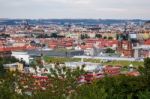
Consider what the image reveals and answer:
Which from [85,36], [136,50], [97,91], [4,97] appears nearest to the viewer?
[97,91]

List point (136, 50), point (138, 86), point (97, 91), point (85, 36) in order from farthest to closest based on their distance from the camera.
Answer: point (85, 36) → point (136, 50) → point (138, 86) → point (97, 91)

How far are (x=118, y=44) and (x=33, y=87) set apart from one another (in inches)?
1890

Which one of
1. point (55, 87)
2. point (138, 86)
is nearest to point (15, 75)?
point (55, 87)

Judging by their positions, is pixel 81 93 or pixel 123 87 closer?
pixel 81 93

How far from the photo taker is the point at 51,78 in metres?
7.89

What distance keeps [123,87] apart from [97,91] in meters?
6.99

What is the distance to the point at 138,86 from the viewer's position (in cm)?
1373

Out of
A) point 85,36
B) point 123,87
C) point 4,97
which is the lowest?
point 85,36

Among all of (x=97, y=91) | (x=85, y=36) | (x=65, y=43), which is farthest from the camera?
(x=85, y=36)

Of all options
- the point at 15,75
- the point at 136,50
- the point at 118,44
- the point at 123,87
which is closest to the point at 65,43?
the point at 118,44

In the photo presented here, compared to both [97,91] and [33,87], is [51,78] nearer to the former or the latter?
[33,87]

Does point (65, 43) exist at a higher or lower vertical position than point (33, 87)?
lower

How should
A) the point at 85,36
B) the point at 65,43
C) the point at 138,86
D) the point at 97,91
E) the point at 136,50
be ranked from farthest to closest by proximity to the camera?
the point at 85,36
the point at 65,43
the point at 136,50
the point at 138,86
the point at 97,91

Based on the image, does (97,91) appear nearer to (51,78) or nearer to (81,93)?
(81,93)
